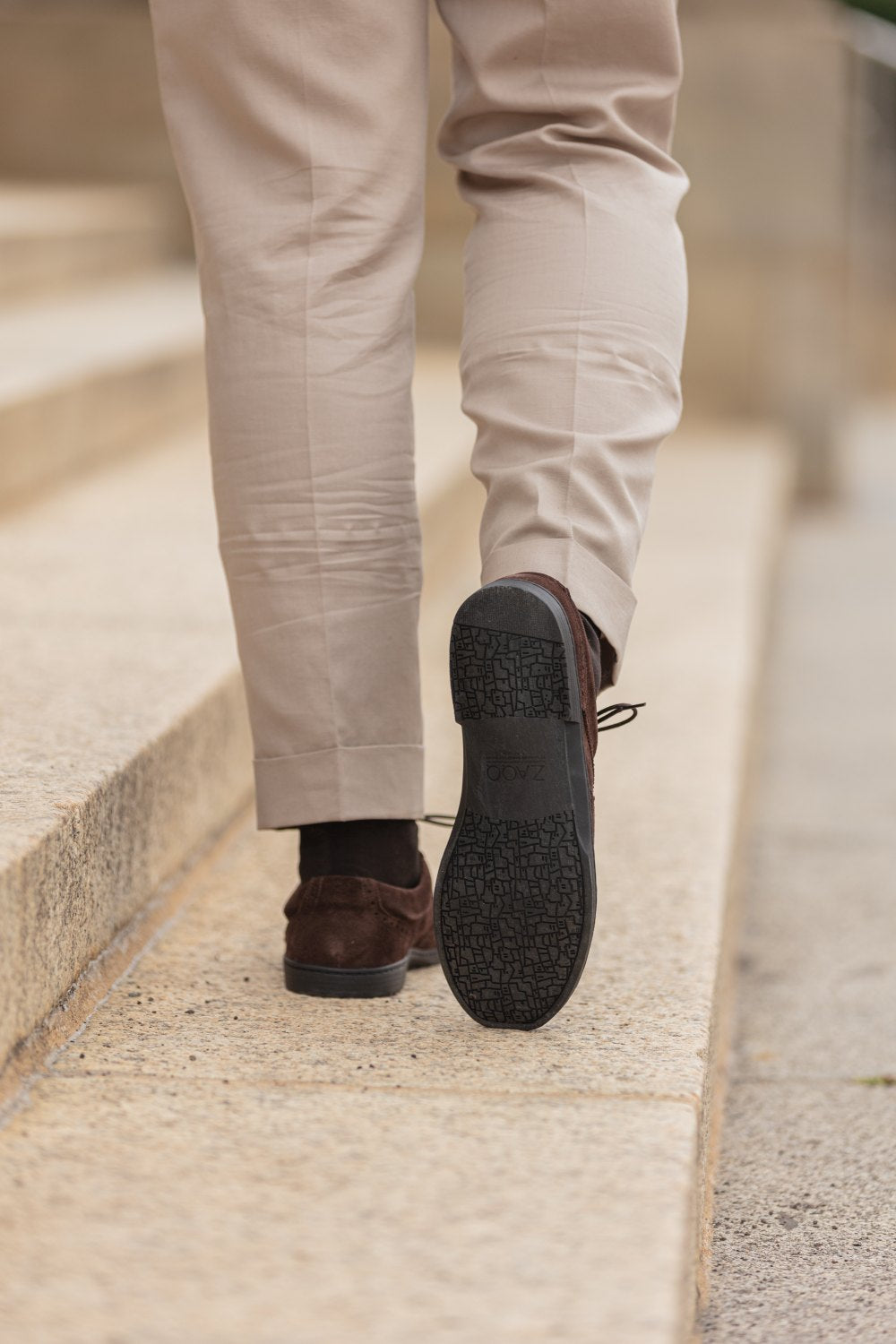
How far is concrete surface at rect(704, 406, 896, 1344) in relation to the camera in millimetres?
1209

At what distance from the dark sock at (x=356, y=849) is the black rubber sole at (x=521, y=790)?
16cm

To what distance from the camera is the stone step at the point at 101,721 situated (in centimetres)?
119

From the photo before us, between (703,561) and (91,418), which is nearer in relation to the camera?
(91,418)

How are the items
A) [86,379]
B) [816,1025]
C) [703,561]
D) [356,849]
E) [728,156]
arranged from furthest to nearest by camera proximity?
[728,156], [703,561], [86,379], [816,1025], [356,849]

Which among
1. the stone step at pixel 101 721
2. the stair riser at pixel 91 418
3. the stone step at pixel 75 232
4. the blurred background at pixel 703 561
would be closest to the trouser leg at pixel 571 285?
the blurred background at pixel 703 561

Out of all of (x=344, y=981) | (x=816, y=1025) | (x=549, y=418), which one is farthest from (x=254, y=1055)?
(x=816, y=1025)

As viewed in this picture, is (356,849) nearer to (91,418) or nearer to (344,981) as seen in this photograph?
(344,981)

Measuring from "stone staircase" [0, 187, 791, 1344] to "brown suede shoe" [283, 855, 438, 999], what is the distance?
2 centimetres

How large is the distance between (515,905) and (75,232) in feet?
10.0

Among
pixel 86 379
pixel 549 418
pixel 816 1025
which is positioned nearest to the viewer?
pixel 549 418

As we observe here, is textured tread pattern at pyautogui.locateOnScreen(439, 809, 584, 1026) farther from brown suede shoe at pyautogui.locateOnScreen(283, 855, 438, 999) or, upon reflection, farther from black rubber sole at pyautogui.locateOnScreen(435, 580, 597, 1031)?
brown suede shoe at pyautogui.locateOnScreen(283, 855, 438, 999)

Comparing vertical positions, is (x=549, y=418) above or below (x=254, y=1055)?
above

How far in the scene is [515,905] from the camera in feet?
3.60

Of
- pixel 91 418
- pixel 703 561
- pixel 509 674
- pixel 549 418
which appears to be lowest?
pixel 703 561
